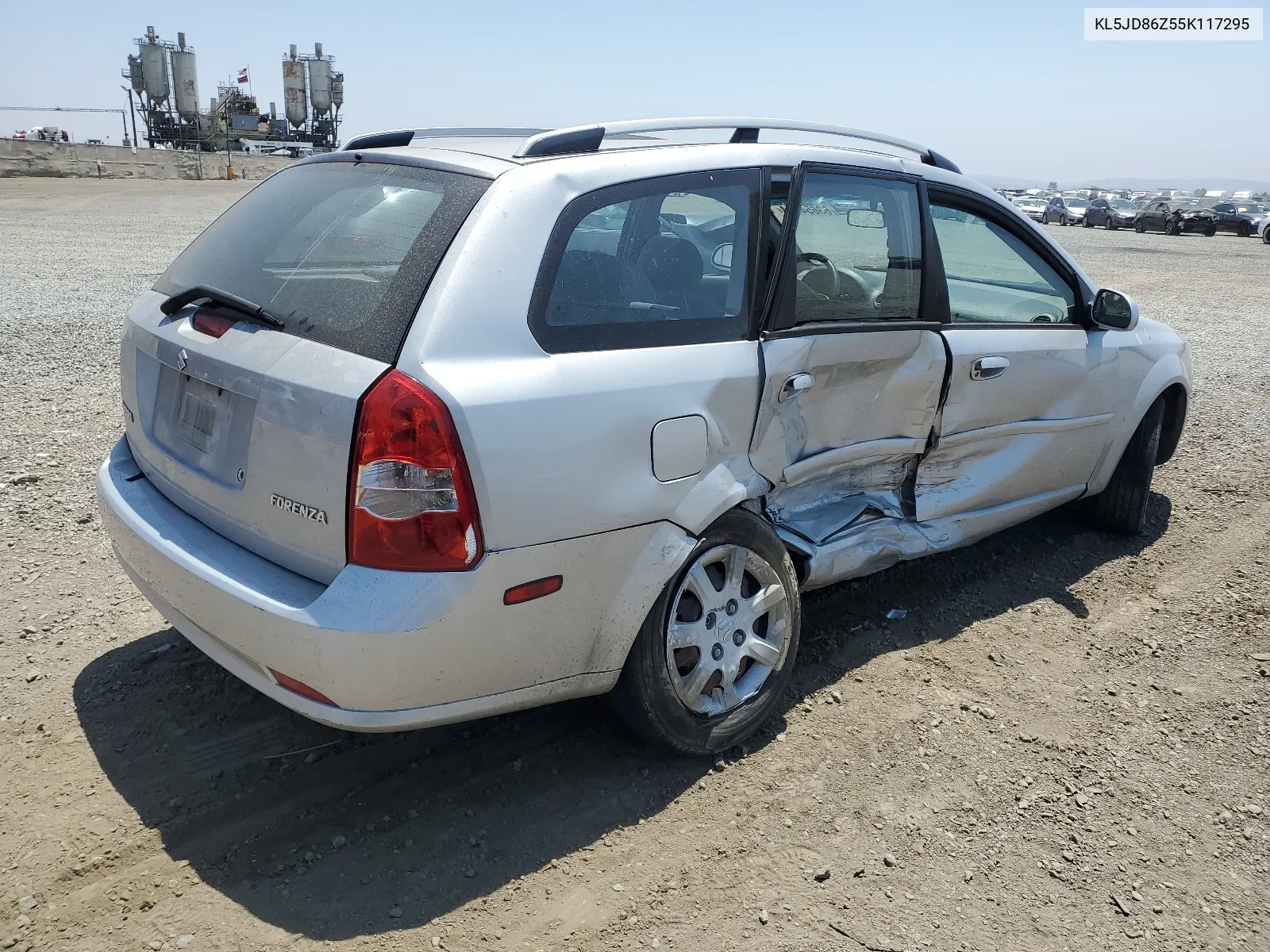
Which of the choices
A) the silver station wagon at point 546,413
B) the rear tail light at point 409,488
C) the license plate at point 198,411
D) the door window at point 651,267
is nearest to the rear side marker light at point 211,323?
the silver station wagon at point 546,413

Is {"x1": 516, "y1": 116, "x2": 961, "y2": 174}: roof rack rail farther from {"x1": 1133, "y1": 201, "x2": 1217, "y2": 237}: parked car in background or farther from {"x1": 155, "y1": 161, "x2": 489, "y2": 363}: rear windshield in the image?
{"x1": 1133, "y1": 201, "x2": 1217, "y2": 237}: parked car in background

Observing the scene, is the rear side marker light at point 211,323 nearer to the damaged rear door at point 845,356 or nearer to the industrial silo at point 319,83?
the damaged rear door at point 845,356

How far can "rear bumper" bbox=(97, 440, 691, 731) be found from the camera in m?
2.43

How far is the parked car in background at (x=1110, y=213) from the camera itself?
139 ft

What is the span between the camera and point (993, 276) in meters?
4.45

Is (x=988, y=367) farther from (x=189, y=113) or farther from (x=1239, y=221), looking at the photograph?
(x=189, y=113)

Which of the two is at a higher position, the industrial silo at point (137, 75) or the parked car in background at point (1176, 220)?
the industrial silo at point (137, 75)

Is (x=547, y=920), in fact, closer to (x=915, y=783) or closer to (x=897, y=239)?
(x=915, y=783)

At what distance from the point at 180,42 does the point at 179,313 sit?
82.5m

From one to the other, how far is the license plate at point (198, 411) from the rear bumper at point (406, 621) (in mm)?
245

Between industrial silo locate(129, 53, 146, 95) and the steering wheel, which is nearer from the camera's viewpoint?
the steering wheel

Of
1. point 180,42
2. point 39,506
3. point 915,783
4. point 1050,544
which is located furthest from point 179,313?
point 180,42

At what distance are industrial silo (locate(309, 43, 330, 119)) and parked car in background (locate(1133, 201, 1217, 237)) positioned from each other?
66525mm

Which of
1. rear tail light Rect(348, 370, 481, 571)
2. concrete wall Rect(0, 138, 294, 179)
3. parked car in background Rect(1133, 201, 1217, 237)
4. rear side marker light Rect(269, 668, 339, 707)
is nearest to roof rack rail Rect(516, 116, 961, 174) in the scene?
rear tail light Rect(348, 370, 481, 571)
